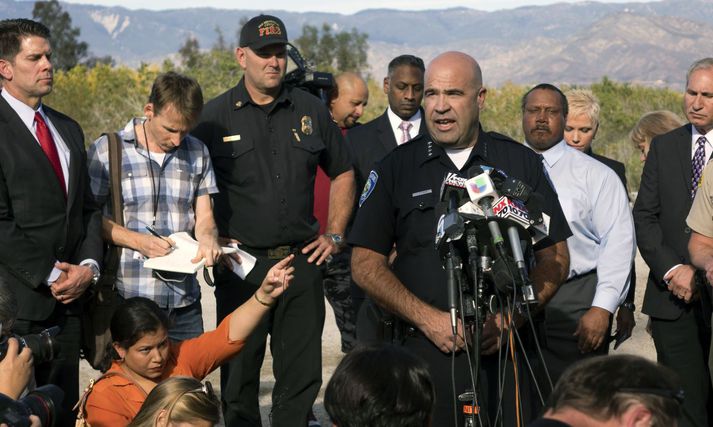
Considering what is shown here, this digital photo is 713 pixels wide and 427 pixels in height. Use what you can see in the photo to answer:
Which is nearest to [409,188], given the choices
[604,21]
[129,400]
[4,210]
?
[129,400]

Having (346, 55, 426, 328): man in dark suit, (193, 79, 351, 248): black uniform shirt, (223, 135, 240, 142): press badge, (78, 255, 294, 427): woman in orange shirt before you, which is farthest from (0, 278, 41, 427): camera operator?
(346, 55, 426, 328): man in dark suit

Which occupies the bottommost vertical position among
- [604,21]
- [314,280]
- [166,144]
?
[314,280]

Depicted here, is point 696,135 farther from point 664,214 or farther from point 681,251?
point 681,251

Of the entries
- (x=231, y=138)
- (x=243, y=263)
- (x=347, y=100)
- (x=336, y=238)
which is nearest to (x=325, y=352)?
(x=347, y=100)

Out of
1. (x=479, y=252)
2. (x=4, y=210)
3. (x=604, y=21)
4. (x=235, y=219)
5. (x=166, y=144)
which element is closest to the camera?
(x=479, y=252)

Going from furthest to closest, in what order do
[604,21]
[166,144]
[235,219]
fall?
[604,21] < [235,219] < [166,144]

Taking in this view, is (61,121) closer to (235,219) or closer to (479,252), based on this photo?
(235,219)

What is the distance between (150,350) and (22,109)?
1345 mm

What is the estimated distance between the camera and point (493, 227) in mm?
4184

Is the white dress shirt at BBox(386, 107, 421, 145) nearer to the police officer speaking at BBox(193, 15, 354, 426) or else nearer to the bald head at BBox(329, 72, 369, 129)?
the bald head at BBox(329, 72, 369, 129)

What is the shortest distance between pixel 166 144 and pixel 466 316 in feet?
7.60

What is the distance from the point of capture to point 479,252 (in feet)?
14.1

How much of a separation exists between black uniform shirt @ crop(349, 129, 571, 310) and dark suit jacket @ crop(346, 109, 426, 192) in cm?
264

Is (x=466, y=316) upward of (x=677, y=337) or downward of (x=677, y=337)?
upward
